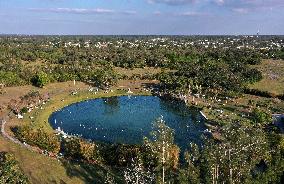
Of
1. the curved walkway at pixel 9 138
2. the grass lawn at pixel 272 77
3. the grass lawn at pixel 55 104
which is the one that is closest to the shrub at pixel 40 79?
the grass lawn at pixel 55 104

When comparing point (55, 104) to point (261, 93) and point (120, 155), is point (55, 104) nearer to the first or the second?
point (120, 155)

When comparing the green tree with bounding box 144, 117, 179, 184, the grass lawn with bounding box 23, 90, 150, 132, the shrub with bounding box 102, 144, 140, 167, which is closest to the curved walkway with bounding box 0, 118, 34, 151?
the grass lawn with bounding box 23, 90, 150, 132

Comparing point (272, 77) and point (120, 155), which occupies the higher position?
point (272, 77)

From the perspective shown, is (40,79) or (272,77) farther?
(272,77)

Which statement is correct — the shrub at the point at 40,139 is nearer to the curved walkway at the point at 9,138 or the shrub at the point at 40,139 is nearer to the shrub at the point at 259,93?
the curved walkway at the point at 9,138

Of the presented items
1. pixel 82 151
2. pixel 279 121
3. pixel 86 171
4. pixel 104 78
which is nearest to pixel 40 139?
pixel 82 151

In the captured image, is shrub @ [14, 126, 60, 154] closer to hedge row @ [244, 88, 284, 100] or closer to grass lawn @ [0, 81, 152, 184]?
grass lawn @ [0, 81, 152, 184]
